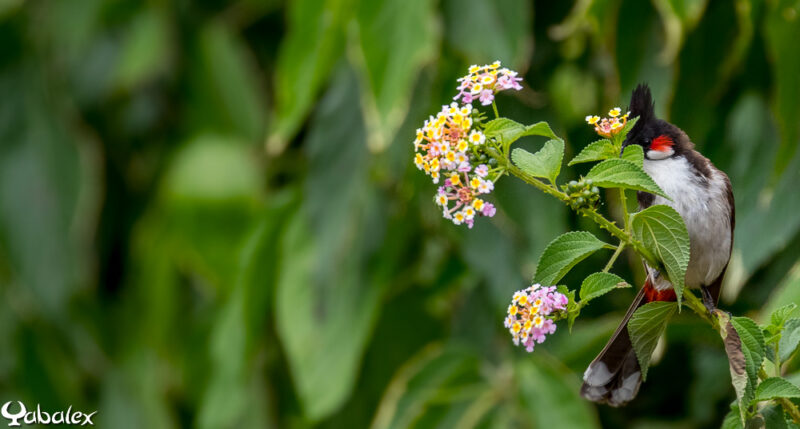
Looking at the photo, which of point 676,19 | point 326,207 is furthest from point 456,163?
point 326,207

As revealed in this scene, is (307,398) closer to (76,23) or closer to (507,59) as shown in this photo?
(507,59)

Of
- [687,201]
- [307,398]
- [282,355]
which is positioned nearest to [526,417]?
[307,398]

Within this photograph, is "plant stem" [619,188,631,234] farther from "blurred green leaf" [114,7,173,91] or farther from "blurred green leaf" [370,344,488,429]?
"blurred green leaf" [114,7,173,91]

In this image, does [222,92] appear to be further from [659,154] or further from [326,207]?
[659,154]

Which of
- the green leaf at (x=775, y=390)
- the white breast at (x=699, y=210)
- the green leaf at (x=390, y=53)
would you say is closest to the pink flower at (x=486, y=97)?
the white breast at (x=699, y=210)

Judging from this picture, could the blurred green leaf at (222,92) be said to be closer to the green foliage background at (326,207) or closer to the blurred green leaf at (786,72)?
the green foliage background at (326,207)
